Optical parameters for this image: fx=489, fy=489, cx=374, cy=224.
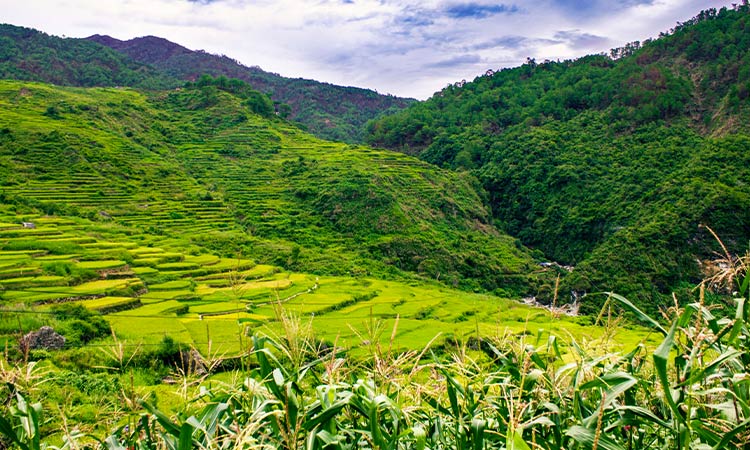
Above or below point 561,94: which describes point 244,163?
below

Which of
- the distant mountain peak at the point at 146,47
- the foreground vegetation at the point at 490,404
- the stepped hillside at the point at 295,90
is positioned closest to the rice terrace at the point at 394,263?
the foreground vegetation at the point at 490,404

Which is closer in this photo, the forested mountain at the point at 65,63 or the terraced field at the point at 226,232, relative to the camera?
the terraced field at the point at 226,232

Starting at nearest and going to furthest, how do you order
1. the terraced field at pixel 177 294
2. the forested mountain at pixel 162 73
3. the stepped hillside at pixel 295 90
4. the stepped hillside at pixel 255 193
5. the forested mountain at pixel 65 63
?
1. the terraced field at pixel 177 294
2. the stepped hillside at pixel 255 193
3. the forested mountain at pixel 65 63
4. the forested mountain at pixel 162 73
5. the stepped hillside at pixel 295 90

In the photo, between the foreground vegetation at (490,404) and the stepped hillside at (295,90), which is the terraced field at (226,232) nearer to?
the foreground vegetation at (490,404)

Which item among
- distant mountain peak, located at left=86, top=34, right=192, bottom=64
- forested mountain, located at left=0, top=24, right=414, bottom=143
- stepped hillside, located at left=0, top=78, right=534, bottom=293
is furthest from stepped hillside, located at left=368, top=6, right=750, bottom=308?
distant mountain peak, located at left=86, top=34, right=192, bottom=64

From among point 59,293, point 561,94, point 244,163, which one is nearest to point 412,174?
point 244,163

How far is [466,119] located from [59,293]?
66.9m

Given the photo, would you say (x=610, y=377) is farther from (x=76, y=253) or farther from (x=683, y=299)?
(x=683, y=299)

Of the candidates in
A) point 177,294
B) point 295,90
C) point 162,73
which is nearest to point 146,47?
point 162,73

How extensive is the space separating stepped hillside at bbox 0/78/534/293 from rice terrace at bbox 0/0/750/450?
28 cm

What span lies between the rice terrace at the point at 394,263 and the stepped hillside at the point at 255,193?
10.9 inches

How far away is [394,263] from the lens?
34.5 metres

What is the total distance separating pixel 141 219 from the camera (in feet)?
103

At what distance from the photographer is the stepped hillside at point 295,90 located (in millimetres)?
111125
